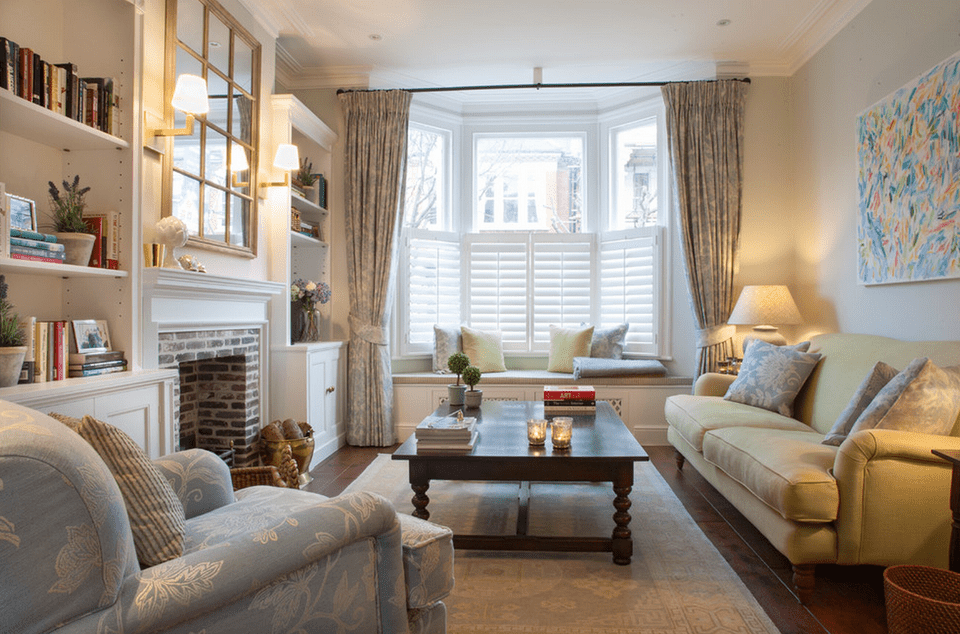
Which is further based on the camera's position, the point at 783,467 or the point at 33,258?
the point at 783,467

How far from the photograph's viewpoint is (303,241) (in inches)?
174

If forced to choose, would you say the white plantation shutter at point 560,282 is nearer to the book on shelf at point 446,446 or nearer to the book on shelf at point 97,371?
the book on shelf at point 446,446

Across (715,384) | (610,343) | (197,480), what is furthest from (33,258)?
(610,343)

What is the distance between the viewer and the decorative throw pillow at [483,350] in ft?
15.8

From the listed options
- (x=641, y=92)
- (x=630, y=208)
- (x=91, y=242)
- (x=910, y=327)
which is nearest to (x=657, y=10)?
(x=641, y=92)

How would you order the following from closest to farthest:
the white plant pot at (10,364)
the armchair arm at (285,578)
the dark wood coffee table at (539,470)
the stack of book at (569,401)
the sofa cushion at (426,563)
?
the armchair arm at (285,578), the sofa cushion at (426,563), the white plant pot at (10,364), the dark wood coffee table at (539,470), the stack of book at (569,401)

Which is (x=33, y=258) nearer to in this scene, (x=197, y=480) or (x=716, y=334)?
(x=197, y=480)

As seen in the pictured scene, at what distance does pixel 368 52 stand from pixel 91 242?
278 centimetres

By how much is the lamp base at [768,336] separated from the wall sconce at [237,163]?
3.30 m

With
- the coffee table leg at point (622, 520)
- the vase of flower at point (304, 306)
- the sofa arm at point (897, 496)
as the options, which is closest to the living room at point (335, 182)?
the vase of flower at point (304, 306)

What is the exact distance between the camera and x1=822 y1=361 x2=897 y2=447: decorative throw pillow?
7.82ft

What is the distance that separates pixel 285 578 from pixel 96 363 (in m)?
1.46

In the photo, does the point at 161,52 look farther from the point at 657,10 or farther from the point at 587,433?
the point at 657,10

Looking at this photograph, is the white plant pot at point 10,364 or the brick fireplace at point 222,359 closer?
the white plant pot at point 10,364
